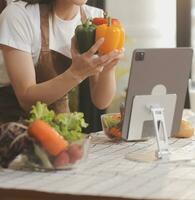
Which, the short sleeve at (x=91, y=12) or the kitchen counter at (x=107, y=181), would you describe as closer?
the kitchen counter at (x=107, y=181)

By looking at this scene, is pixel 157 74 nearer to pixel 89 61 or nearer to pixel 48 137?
pixel 89 61

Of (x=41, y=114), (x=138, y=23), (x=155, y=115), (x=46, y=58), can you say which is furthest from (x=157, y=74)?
(x=138, y=23)

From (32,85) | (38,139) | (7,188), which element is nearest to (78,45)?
(32,85)

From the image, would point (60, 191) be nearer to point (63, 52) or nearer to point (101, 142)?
point (101, 142)

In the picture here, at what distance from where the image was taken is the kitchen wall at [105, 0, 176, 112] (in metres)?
3.57

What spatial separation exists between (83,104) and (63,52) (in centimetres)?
113

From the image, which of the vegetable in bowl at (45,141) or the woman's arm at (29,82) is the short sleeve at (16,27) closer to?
the woman's arm at (29,82)

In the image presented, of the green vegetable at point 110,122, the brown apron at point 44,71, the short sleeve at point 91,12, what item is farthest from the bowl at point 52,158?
the short sleeve at point 91,12

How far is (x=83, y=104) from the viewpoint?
10.8ft

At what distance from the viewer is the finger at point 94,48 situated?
5.79ft

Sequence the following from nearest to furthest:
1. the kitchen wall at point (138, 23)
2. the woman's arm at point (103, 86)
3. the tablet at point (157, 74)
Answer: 1. the tablet at point (157, 74)
2. the woman's arm at point (103, 86)
3. the kitchen wall at point (138, 23)

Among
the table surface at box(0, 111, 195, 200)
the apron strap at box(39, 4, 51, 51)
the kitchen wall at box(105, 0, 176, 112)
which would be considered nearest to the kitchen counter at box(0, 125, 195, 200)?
the table surface at box(0, 111, 195, 200)

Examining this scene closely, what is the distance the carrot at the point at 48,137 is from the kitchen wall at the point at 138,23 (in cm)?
216

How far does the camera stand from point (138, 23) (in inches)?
141
